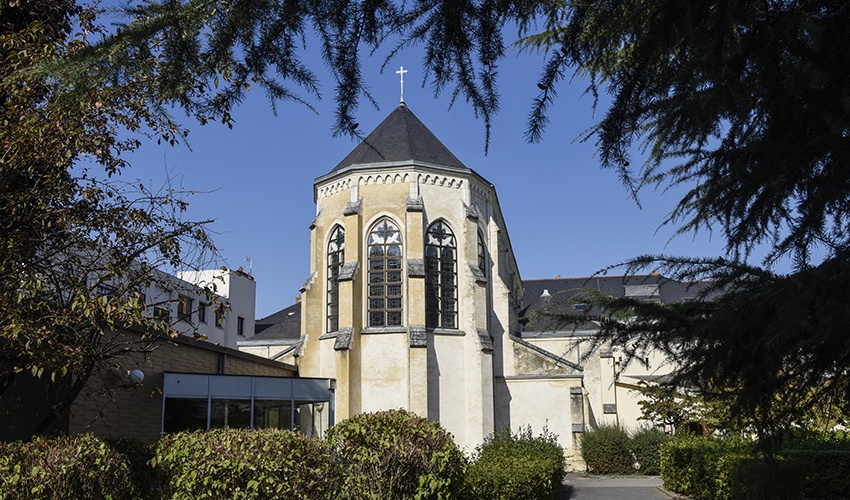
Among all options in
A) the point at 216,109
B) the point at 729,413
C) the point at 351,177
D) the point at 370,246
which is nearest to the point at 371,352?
the point at 370,246

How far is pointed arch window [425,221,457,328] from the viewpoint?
28.5 m

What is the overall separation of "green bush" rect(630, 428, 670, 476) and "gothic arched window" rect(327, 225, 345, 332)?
11.7m

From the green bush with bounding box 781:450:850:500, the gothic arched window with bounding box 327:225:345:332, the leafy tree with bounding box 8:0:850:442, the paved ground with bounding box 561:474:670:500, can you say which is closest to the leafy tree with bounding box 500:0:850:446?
the leafy tree with bounding box 8:0:850:442

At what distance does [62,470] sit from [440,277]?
21.6m

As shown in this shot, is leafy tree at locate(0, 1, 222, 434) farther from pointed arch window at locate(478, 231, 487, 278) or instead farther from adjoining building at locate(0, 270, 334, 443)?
pointed arch window at locate(478, 231, 487, 278)

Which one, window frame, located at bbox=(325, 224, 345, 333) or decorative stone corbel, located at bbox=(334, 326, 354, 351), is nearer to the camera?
decorative stone corbel, located at bbox=(334, 326, 354, 351)

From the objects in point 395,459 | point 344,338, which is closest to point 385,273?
point 344,338

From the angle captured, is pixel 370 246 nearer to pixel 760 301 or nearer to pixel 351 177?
pixel 351 177

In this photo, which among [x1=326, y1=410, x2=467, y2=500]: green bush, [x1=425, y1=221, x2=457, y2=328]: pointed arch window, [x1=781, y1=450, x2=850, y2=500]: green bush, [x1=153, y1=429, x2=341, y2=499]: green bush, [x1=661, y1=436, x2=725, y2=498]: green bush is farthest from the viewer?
[x1=425, y1=221, x2=457, y2=328]: pointed arch window

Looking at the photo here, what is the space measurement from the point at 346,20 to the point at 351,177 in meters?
26.1

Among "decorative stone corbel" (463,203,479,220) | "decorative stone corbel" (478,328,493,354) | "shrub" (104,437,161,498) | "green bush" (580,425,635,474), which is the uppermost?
"decorative stone corbel" (463,203,479,220)

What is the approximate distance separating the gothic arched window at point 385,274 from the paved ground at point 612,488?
27.6ft

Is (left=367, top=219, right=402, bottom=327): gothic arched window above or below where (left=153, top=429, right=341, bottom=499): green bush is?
above

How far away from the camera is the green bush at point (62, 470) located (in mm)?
7652
